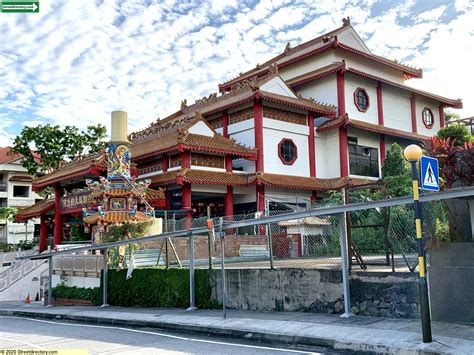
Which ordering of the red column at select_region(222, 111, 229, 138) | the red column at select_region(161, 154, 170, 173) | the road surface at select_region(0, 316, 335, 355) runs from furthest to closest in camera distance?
the red column at select_region(222, 111, 229, 138) → the red column at select_region(161, 154, 170, 173) → the road surface at select_region(0, 316, 335, 355)

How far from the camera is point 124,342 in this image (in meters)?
10.9

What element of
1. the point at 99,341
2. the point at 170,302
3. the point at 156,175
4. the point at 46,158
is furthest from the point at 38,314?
the point at 46,158

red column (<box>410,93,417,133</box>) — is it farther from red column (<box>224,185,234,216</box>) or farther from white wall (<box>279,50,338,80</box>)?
red column (<box>224,185,234,216</box>)

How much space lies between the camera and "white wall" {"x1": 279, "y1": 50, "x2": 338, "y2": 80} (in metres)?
34.7

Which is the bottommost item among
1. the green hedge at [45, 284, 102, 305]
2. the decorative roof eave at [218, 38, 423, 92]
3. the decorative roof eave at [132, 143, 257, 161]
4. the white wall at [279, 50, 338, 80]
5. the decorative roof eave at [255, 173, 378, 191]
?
the green hedge at [45, 284, 102, 305]

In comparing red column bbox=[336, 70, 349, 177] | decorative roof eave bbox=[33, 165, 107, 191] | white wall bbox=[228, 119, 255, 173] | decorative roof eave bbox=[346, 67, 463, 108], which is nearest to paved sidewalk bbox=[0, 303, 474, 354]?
decorative roof eave bbox=[33, 165, 107, 191]

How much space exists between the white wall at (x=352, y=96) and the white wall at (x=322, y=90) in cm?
90

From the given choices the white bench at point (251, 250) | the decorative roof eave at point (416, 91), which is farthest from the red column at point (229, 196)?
the decorative roof eave at point (416, 91)

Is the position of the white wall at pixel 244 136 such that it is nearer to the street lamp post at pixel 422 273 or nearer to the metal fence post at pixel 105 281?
the metal fence post at pixel 105 281

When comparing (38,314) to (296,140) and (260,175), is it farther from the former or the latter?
(296,140)

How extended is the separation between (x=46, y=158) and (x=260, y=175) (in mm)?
22851

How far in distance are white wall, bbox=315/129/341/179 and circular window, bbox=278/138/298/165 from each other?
7.44ft

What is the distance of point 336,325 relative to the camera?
10.6 meters

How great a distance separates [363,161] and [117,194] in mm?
18523
